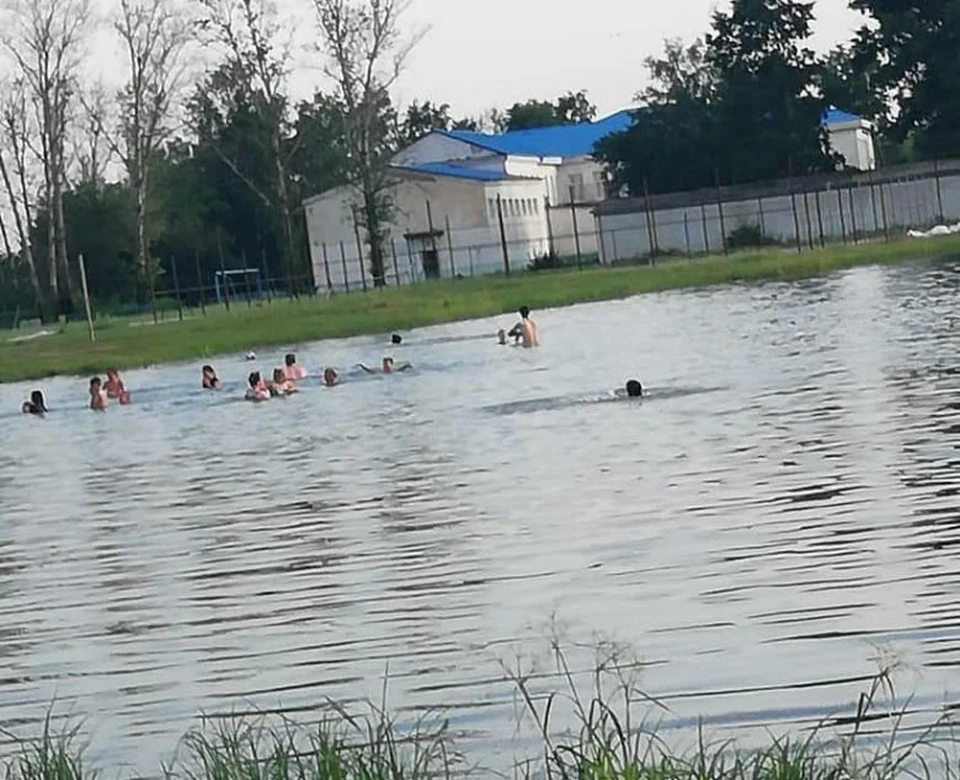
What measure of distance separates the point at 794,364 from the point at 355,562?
54.3 feet

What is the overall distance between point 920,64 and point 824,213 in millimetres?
10182

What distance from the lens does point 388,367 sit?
39750 millimetres

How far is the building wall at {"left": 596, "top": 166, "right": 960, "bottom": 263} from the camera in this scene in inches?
3120

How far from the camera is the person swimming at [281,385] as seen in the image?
3712 centimetres

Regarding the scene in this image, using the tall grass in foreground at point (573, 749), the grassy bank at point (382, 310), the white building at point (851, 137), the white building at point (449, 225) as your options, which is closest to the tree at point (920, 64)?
the white building at point (449, 225)

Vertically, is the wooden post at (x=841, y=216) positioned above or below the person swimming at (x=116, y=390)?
above

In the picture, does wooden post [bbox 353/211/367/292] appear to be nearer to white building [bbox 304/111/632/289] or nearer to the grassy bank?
white building [bbox 304/111/632/289]

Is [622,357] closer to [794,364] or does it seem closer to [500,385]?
[500,385]

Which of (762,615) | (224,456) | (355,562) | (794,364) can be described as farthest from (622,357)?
(762,615)

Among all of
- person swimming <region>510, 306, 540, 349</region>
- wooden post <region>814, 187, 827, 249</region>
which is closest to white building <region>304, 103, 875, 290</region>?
wooden post <region>814, 187, 827, 249</region>

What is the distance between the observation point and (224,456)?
27.7 meters

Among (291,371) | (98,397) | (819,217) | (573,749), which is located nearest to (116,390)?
(98,397)

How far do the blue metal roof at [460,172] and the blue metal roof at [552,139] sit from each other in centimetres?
930

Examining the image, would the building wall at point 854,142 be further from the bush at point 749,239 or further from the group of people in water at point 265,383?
the group of people in water at point 265,383
